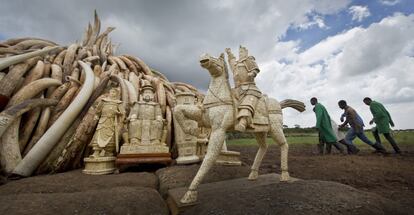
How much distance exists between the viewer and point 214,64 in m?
3.00

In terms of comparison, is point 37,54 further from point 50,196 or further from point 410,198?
point 410,198

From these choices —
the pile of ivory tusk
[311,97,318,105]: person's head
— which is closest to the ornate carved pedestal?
the pile of ivory tusk

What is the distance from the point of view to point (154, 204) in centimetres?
280

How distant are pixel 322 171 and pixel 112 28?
11.2 meters

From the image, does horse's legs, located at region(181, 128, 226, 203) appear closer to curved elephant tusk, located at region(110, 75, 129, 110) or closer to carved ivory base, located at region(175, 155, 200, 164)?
carved ivory base, located at region(175, 155, 200, 164)

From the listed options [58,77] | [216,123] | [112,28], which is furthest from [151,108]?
[112,28]

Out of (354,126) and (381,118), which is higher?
(381,118)

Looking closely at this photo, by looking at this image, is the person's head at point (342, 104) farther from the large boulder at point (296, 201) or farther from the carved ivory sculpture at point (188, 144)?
the large boulder at point (296, 201)

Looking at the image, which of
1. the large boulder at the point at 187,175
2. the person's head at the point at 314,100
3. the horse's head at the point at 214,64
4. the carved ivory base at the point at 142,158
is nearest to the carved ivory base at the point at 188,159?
the carved ivory base at the point at 142,158

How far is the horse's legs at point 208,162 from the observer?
8.72 feet

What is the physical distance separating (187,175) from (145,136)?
1.45 m

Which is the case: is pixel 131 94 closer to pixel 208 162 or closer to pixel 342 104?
pixel 208 162

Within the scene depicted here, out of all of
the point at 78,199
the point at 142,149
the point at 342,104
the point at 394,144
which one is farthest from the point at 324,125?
the point at 78,199

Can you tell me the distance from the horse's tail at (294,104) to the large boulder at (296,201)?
1.37 meters
